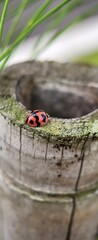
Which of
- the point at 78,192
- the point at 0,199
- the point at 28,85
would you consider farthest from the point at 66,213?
the point at 28,85

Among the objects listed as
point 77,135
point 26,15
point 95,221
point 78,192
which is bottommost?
point 95,221

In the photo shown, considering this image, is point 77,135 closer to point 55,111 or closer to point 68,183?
point 68,183

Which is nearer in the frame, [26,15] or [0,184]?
[0,184]
